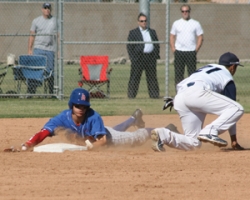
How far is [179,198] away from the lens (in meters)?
6.18

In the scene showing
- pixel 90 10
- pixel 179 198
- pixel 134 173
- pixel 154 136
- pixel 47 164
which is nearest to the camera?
pixel 179 198

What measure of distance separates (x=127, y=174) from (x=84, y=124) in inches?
60.8

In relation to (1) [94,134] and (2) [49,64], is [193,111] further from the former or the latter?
(2) [49,64]

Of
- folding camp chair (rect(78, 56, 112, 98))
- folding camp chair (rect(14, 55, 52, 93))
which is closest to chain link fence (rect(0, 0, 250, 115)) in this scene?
folding camp chair (rect(78, 56, 112, 98))

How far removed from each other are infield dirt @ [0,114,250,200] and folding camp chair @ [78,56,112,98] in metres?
6.60

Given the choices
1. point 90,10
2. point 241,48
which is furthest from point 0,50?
point 241,48

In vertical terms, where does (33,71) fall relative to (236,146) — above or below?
above

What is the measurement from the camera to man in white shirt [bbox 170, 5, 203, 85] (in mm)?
15469

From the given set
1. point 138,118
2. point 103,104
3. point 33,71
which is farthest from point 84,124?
point 33,71

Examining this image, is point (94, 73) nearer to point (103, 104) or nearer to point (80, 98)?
point (103, 104)

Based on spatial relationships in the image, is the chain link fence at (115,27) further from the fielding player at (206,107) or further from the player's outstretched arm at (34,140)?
the player's outstretched arm at (34,140)

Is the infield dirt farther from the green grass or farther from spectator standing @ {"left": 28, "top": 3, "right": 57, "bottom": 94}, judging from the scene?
spectator standing @ {"left": 28, "top": 3, "right": 57, "bottom": 94}

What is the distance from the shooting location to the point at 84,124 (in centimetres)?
862

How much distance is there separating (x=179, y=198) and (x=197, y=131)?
2712mm
